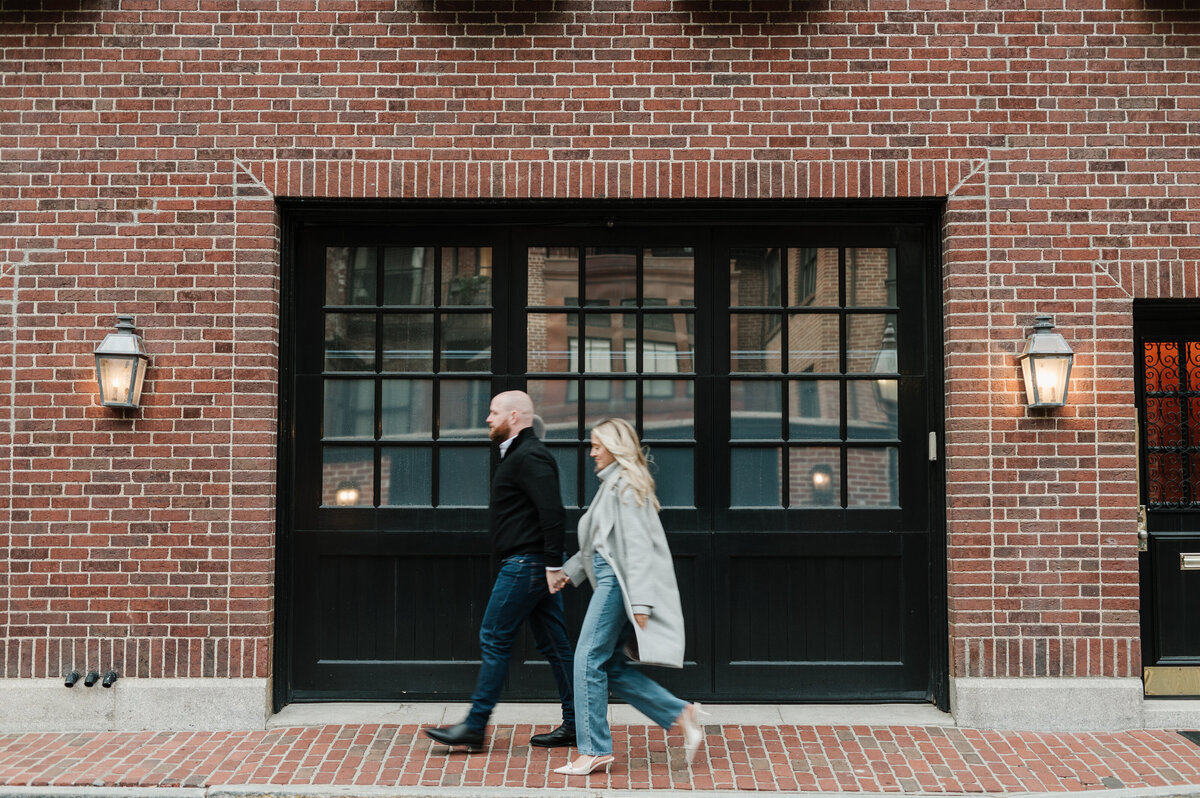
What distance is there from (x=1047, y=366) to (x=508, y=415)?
10.6 feet

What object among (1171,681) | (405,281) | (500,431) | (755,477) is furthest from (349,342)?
(1171,681)

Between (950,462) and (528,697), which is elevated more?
(950,462)

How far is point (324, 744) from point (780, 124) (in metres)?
4.59

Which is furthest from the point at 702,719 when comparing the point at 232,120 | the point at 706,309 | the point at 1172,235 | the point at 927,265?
the point at 232,120

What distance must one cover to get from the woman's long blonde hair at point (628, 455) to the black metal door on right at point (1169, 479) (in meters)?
3.51

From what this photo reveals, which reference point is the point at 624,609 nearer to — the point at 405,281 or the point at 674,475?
the point at 674,475

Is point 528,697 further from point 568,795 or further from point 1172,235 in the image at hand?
point 1172,235

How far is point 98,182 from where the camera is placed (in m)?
5.77

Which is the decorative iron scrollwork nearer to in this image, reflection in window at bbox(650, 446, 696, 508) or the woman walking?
reflection in window at bbox(650, 446, 696, 508)

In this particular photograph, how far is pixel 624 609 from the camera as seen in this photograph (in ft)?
15.5

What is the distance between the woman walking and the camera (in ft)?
15.2

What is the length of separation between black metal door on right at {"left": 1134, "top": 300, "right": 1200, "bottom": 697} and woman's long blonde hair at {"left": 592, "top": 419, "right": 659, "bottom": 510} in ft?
→ 11.5

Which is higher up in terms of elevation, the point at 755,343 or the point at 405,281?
the point at 405,281

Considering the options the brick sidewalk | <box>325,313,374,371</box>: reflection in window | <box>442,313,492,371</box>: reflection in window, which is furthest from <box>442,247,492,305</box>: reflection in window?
the brick sidewalk
